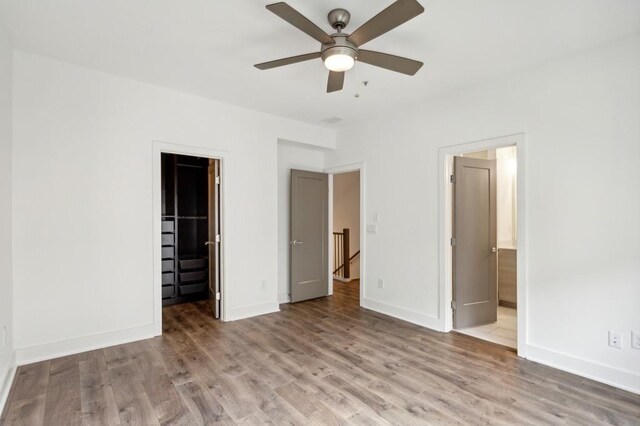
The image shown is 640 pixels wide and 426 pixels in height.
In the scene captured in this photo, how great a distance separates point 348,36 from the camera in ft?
7.38

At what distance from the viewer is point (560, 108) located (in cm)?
299

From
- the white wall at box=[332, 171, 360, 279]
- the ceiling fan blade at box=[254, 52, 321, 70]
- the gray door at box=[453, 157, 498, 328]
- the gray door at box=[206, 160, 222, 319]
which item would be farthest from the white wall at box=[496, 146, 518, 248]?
the gray door at box=[206, 160, 222, 319]

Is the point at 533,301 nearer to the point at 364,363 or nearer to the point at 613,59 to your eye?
the point at 364,363

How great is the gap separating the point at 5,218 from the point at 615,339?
5064 millimetres

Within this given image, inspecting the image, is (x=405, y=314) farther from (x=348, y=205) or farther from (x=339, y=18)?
(x=348, y=205)

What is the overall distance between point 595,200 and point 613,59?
3.84 feet

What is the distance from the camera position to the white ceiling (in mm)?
2287

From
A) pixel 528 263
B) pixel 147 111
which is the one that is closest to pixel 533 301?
pixel 528 263

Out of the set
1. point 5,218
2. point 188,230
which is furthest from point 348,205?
point 5,218

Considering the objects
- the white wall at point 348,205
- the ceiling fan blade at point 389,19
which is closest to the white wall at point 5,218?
the ceiling fan blade at point 389,19

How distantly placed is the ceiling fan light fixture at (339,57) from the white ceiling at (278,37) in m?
0.27

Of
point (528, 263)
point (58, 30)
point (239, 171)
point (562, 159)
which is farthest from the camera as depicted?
point (239, 171)

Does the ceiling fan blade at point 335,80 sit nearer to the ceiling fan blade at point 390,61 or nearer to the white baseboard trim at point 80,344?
the ceiling fan blade at point 390,61

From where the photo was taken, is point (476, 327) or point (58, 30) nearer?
point (58, 30)
